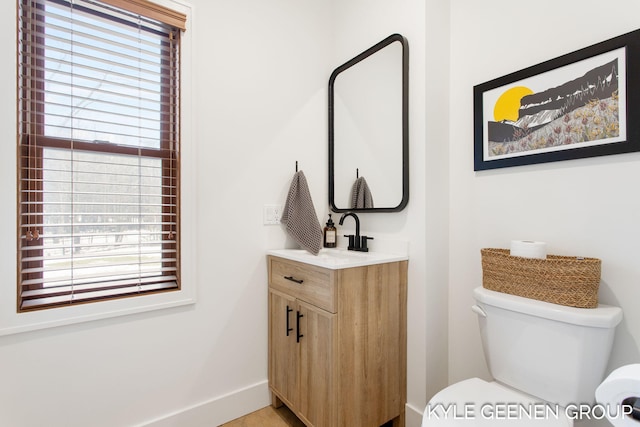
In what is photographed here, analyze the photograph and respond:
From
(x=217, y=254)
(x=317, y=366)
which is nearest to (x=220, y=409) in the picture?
(x=317, y=366)

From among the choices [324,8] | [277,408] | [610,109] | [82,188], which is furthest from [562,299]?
[324,8]

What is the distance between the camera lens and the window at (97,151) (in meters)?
1.23

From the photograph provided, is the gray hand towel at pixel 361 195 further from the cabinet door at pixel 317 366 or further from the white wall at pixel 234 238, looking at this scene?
the cabinet door at pixel 317 366

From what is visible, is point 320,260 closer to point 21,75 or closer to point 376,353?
point 376,353

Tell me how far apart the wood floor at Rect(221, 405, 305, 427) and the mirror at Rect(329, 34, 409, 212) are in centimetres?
121

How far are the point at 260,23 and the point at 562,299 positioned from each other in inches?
77.2

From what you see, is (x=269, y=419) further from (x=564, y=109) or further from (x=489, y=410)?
(x=564, y=109)

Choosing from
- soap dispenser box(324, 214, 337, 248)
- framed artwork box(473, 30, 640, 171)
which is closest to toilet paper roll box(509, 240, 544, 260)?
framed artwork box(473, 30, 640, 171)

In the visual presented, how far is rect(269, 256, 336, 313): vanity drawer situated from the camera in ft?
4.44

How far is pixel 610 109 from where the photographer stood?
111cm

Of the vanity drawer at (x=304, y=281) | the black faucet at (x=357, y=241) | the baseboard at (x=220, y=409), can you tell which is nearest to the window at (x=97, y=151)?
the vanity drawer at (x=304, y=281)

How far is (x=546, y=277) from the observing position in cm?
111

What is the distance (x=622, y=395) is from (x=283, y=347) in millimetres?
1410

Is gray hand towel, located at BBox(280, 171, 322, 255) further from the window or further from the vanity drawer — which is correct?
the window
